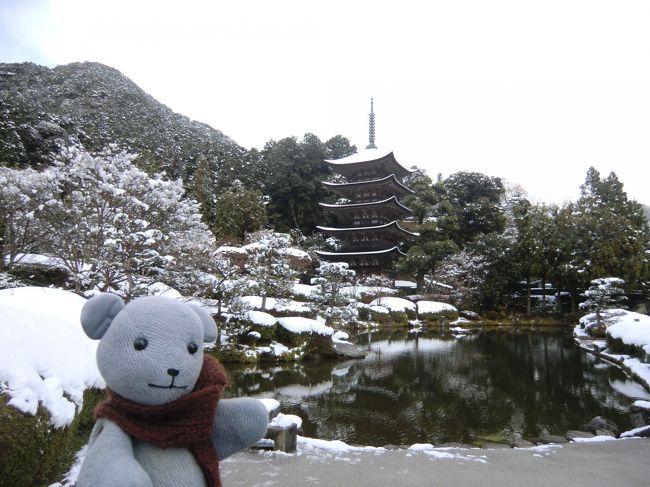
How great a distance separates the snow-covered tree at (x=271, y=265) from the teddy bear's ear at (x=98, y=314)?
1125 centimetres

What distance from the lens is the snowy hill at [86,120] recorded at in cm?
2052

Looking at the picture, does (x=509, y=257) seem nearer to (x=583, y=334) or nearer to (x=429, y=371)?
(x=583, y=334)

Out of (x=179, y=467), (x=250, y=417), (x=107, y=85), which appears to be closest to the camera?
(x=179, y=467)

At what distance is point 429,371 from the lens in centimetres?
1037

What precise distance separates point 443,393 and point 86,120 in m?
34.8

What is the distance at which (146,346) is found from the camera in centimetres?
142

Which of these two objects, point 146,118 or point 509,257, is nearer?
point 509,257

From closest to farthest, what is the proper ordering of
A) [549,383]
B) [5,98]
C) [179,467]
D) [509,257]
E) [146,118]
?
[179,467] → [549,383] → [5,98] → [509,257] → [146,118]

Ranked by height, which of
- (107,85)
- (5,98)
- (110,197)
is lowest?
(110,197)

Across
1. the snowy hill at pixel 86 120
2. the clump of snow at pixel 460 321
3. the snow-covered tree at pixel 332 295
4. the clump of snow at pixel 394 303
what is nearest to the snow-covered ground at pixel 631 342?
the clump of snow at pixel 460 321

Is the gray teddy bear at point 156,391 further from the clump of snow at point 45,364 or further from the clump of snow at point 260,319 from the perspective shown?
the clump of snow at point 260,319

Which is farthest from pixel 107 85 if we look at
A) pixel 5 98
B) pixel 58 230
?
pixel 58 230

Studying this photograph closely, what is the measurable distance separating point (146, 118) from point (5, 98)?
1707 centimetres

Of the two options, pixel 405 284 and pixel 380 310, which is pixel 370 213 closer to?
pixel 405 284
